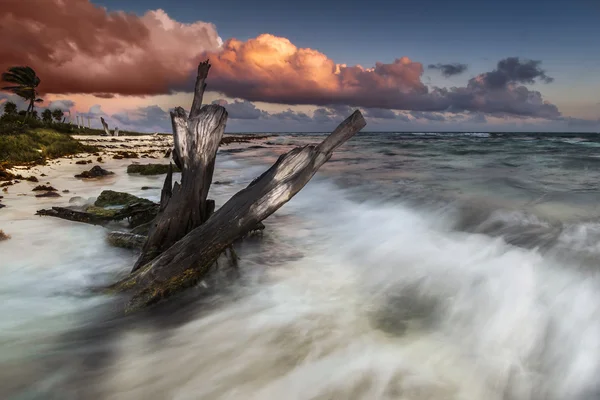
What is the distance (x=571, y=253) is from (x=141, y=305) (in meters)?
6.03

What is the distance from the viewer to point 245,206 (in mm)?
3779

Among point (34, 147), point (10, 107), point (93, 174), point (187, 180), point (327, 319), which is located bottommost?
point (327, 319)

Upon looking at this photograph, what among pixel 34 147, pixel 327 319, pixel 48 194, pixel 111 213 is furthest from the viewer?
pixel 34 147

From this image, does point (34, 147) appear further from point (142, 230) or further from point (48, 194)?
point (142, 230)

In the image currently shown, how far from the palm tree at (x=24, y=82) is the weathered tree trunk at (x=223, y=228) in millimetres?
67006

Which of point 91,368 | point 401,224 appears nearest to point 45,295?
point 91,368

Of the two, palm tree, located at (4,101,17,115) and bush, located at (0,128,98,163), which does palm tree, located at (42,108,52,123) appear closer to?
palm tree, located at (4,101,17,115)

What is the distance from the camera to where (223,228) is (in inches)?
147

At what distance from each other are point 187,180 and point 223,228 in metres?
0.94

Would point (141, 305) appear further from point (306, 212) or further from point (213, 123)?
point (306, 212)

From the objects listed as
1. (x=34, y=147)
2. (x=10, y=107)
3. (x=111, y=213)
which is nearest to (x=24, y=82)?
(x=10, y=107)

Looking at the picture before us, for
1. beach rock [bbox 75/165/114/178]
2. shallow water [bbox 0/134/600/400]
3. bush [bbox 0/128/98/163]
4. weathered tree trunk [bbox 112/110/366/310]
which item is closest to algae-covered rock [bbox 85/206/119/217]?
shallow water [bbox 0/134/600/400]

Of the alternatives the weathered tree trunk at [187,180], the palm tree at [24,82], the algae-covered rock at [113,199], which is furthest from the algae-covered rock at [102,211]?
the palm tree at [24,82]

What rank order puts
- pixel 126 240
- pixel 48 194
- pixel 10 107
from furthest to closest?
pixel 10 107 → pixel 48 194 → pixel 126 240
